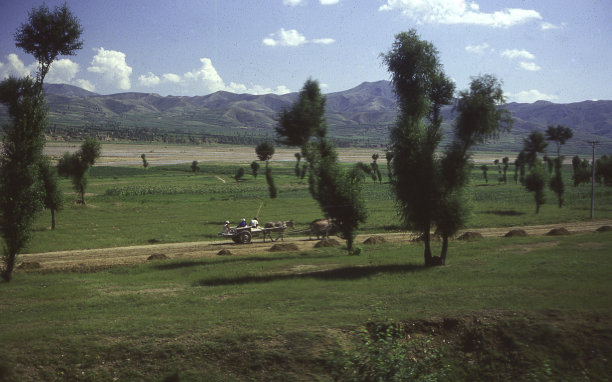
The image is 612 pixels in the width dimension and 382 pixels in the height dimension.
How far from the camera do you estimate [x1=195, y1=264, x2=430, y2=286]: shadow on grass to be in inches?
949

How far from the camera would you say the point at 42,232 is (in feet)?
146

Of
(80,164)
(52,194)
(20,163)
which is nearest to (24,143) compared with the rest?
(20,163)

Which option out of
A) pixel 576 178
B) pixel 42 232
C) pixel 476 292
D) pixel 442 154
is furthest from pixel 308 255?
pixel 576 178

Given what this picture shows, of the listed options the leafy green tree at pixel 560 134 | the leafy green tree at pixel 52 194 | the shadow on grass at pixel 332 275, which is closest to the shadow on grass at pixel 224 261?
the shadow on grass at pixel 332 275

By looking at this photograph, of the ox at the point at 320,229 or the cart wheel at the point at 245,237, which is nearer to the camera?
the cart wheel at the point at 245,237

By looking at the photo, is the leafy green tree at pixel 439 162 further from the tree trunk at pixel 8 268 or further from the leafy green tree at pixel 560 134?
the leafy green tree at pixel 560 134

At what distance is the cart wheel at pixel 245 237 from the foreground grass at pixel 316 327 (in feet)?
48.6

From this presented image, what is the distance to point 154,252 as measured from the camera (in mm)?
34594

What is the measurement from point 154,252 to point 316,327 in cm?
2226

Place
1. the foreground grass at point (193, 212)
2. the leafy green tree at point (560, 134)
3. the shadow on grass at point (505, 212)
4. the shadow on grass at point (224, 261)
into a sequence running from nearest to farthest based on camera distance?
the shadow on grass at point (224, 261), the foreground grass at point (193, 212), the shadow on grass at point (505, 212), the leafy green tree at point (560, 134)

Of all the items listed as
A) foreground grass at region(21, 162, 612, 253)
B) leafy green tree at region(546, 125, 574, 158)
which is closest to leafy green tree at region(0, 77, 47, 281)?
foreground grass at region(21, 162, 612, 253)

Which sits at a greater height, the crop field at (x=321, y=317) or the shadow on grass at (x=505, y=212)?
the crop field at (x=321, y=317)

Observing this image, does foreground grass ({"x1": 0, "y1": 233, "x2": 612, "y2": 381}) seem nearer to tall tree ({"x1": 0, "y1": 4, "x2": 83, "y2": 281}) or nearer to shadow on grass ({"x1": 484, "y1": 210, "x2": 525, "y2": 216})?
tall tree ({"x1": 0, "y1": 4, "x2": 83, "y2": 281})

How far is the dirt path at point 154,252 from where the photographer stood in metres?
29.6
